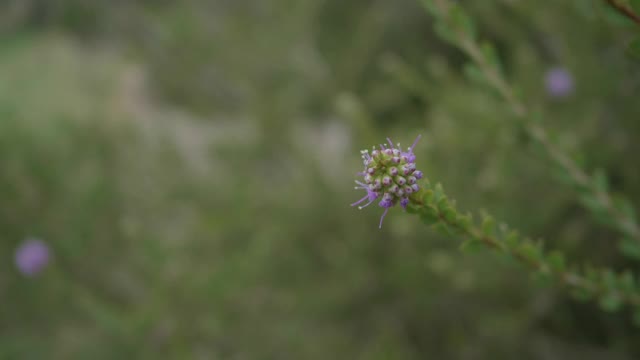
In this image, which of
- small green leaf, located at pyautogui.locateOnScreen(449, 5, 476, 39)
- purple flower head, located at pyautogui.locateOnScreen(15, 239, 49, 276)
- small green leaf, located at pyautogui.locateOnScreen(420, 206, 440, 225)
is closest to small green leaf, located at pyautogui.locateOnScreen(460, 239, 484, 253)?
small green leaf, located at pyautogui.locateOnScreen(420, 206, 440, 225)

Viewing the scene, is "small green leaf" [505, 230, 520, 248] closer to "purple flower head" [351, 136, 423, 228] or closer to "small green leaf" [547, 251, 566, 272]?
"small green leaf" [547, 251, 566, 272]

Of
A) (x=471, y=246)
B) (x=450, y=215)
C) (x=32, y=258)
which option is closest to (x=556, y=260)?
(x=471, y=246)

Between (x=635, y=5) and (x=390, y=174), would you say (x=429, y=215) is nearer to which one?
(x=390, y=174)

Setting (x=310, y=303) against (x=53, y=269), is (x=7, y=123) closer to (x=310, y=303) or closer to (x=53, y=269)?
(x=53, y=269)

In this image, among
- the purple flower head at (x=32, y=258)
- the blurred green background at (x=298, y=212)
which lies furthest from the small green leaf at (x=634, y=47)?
the purple flower head at (x=32, y=258)

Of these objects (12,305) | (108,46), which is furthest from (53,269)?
(108,46)

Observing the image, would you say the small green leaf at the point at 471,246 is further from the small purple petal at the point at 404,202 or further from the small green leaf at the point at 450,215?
the small purple petal at the point at 404,202

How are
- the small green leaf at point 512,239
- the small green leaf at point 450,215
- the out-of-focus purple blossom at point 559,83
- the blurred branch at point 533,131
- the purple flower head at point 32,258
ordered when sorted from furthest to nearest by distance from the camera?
the purple flower head at point 32,258
the out-of-focus purple blossom at point 559,83
the blurred branch at point 533,131
the small green leaf at point 512,239
the small green leaf at point 450,215
